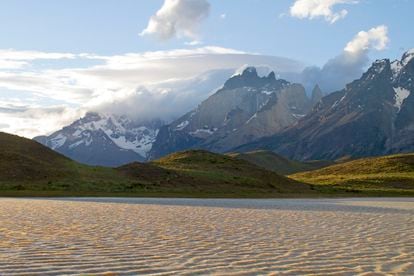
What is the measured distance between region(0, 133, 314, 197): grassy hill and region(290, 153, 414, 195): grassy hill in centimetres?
1592

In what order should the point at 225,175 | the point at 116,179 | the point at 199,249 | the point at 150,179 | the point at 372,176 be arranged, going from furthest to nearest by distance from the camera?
A: the point at 372,176 → the point at 225,175 → the point at 150,179 → the point at 116,179 → the point at 199,249

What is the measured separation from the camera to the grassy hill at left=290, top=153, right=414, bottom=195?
109m

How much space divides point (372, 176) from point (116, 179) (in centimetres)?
6413

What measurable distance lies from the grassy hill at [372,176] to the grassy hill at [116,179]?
1592 cm

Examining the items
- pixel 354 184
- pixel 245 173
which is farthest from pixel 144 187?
pixel 354 184

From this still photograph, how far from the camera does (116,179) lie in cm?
8262

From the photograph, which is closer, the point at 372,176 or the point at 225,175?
the point at 225,175

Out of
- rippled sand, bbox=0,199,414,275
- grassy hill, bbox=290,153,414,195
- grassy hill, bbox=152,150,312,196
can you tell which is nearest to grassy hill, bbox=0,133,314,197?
grassy hill, bbox=152,150,312,196

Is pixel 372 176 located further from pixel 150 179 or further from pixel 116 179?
pixel 116 179

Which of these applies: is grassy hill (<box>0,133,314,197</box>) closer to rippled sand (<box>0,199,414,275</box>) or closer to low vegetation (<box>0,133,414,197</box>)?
low vegetation (<box>0,133,414,197</box>)

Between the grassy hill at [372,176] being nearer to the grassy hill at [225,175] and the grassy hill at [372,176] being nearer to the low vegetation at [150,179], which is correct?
the low vegetation at [150,179]

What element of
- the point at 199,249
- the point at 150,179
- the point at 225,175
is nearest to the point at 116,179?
the point at 150,179

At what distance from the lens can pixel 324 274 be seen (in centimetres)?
1174

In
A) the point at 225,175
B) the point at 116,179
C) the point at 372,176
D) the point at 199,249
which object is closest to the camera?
the point at 199,249
